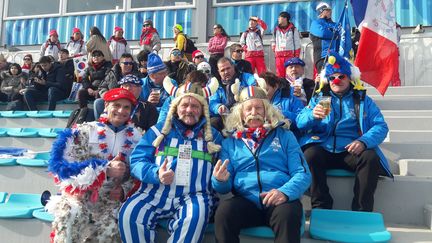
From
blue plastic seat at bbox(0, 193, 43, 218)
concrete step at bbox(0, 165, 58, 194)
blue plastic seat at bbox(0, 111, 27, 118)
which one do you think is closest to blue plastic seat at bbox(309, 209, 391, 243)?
blue plastic seat at bbox(0, 193, 43, 218)

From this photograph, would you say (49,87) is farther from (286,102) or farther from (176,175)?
(176,175)

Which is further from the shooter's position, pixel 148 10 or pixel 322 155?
pixel 148 10

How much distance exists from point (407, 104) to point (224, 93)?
274cm

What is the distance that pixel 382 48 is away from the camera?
173 inches

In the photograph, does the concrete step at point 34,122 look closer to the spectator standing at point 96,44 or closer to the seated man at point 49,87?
the seated man at point 49,87

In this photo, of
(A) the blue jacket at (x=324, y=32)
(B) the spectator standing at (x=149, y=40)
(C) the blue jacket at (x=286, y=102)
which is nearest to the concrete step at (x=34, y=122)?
(B) the spectator standing at (x=149, y=40)

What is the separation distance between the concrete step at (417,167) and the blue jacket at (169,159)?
6.21 ft

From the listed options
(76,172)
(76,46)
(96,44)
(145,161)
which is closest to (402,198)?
(145,161)

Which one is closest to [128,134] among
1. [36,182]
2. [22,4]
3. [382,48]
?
[36,182]

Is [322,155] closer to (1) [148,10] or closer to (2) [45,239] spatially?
(2) [45,239]

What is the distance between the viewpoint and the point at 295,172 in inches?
119

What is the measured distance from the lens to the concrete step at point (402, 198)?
3.32 m

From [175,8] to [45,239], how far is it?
28.1ft

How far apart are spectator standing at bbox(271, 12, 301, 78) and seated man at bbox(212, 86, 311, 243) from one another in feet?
15.9
